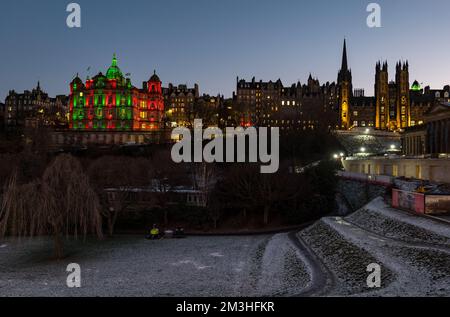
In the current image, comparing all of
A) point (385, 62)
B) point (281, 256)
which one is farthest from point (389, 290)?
point (385, 62)

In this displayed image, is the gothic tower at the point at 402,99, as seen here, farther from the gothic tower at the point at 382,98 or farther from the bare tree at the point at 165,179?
the bare tree at the point at 165,179

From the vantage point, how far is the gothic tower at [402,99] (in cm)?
13325

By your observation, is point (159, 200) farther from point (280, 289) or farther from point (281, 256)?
point (280, 289)

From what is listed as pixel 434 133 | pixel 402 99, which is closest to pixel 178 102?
pixel 402 99

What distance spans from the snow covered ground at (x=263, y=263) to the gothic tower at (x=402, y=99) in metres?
110

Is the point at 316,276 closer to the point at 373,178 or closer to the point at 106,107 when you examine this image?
the point at 373,178

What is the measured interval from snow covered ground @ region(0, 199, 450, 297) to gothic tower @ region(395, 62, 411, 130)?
11022 centimetres

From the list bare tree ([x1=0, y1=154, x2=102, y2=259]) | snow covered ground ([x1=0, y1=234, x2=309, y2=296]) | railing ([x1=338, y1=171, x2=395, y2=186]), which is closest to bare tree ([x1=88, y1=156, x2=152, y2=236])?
snow covered ground ([x1=0, y1=234, x2=309, y2=296])

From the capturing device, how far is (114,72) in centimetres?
13438

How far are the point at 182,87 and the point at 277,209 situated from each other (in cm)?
11679

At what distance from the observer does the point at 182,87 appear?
15375 cm

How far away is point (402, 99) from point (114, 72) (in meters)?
93.0

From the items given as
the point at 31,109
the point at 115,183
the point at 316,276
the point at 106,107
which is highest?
the point at 31,109

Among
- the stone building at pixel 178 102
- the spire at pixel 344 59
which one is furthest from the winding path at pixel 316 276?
the spire at pixel 344 59
